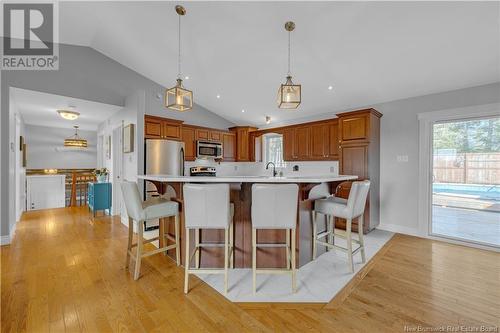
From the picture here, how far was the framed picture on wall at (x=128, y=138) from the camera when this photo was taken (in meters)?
4.01

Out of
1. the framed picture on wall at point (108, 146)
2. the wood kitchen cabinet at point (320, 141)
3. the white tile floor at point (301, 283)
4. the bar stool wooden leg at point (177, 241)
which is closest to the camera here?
the white tile floor at point (301, 283)

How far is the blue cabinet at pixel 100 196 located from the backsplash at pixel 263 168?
1784mm

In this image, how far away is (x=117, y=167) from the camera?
16.1 ft

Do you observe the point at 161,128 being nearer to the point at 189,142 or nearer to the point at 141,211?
the point at 189,142

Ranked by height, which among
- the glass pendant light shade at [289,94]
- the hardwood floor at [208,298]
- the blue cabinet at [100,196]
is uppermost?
the glass pendant light shade at [289,94]

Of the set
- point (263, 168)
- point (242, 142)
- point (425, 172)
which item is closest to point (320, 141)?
point (425, 172)

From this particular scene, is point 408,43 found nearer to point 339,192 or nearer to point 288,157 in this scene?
point 339,192

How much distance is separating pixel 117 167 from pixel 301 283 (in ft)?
15.0

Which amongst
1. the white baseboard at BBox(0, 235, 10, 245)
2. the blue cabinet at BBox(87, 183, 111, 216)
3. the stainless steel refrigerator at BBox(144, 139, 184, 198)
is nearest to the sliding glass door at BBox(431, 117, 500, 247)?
the stainless steel refrigerator at BBox(144, 139, 184, 198)

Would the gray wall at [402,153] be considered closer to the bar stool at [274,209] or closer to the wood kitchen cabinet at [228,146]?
the bar stool at [274,209]

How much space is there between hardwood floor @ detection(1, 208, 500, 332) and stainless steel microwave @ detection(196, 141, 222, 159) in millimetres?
2775

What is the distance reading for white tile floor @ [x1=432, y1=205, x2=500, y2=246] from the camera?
333 centimetres

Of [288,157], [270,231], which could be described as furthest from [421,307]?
[288,157]

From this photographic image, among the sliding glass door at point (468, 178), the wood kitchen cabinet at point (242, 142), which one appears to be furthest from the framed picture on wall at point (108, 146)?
the sliding glass door at point (468, 178)
